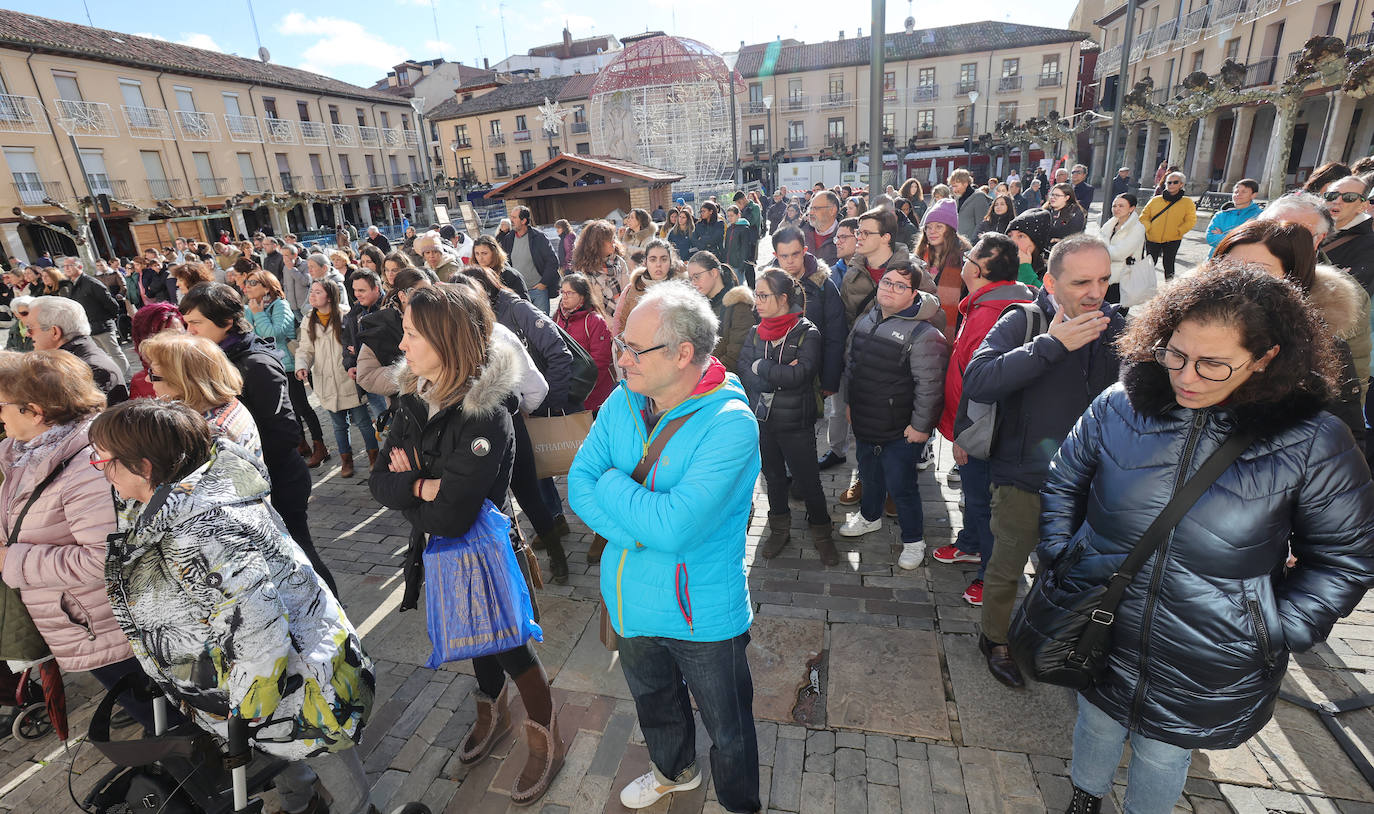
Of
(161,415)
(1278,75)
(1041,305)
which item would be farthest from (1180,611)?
(1278,75)

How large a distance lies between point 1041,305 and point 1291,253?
924 millimetres

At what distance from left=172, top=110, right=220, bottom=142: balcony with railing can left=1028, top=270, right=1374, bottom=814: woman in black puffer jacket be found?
130 feet

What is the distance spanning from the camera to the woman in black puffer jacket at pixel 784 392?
389 cm

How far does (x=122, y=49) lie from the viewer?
92.4 feet

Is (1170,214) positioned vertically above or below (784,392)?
above

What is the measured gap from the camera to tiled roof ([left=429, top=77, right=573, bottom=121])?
4712 cm

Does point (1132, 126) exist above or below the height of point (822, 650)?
above

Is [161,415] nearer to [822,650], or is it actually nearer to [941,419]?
[822,650]

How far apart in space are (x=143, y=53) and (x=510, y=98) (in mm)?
22888

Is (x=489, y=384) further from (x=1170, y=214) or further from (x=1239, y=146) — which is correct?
(x=1239, y=146)

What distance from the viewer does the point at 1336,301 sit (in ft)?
8.05

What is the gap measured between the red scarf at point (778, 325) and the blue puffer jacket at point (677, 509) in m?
1.87

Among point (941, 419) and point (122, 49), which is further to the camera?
point (122, 49)

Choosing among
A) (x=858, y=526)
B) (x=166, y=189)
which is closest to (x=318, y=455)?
(x=858, y=526)
